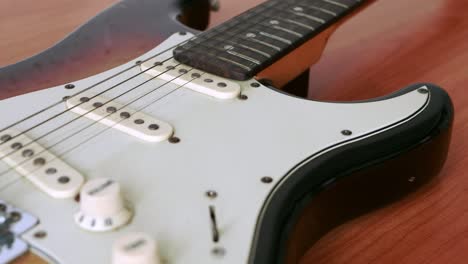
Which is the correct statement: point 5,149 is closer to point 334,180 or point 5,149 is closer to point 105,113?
point 105,113

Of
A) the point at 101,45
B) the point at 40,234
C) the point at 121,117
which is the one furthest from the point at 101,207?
the point at 101,45

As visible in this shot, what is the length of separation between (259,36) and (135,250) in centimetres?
39

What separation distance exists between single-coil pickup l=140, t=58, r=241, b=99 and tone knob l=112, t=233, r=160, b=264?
0.80ft

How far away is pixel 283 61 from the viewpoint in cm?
71

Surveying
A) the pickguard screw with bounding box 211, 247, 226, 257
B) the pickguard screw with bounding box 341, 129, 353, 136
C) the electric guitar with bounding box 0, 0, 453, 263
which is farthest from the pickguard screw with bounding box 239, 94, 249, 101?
the pickguard screw with bounding box 211, 247, 226, 257

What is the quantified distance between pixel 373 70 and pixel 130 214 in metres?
0.46

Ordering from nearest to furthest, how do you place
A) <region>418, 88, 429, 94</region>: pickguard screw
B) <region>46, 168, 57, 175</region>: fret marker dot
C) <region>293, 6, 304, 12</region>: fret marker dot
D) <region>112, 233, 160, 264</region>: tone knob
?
<region>112, 233, 160, 264</region>: tone knob → <region>46, 168, 57, 175</region>: fret marker dot → <region>418, 88, 429, 94</region>: pickguard screw → <region>293, 6, 304, 12</region>: fret marker dot

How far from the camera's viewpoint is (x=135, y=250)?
410 millimetres

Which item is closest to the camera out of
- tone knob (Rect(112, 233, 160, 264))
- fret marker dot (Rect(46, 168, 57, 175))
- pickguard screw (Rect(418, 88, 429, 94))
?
tone knob (Rect(112, 233, 160, 264))

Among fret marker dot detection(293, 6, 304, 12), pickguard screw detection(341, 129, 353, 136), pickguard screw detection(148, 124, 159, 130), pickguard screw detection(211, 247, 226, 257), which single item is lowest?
Result: pickguard screw detection(341, 129, 353, 136)

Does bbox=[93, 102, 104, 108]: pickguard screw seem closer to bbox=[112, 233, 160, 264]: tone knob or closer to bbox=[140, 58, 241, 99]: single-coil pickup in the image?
bbox=[140, 58, 241, 99]: single-coil pickup

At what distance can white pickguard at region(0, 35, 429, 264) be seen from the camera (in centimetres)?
46

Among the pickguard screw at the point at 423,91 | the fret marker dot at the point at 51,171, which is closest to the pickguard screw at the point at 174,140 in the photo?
the fret marker dot at the point at 51,171

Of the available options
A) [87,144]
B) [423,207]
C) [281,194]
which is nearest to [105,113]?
[87,144]
